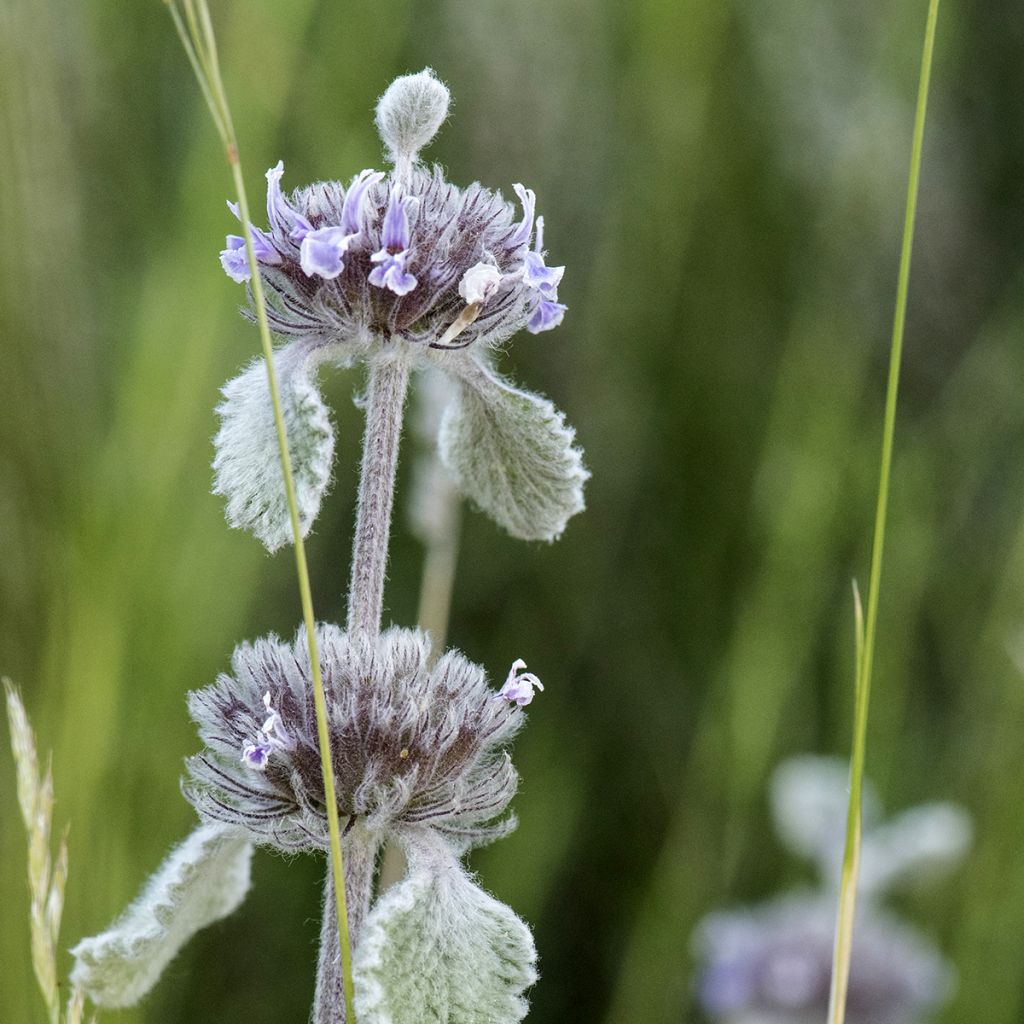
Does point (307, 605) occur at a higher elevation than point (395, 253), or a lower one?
lower

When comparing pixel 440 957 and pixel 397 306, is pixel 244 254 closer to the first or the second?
pixel 397 306

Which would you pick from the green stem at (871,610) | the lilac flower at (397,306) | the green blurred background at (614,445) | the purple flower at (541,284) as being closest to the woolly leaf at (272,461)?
the lilac flower at (397,306)

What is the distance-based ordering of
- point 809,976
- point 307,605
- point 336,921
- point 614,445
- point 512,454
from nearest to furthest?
point 307,605
point 336,921
point 512,454
point 809,976
point 614,445

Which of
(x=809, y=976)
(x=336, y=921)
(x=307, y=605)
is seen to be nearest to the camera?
(x=307, y=605)

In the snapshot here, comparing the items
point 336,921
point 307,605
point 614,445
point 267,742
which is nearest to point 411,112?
point 307,605

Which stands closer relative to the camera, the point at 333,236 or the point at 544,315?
the point at 333,236

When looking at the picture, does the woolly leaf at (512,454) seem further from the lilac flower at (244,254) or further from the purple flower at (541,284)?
the lilac flower at (244,254)
